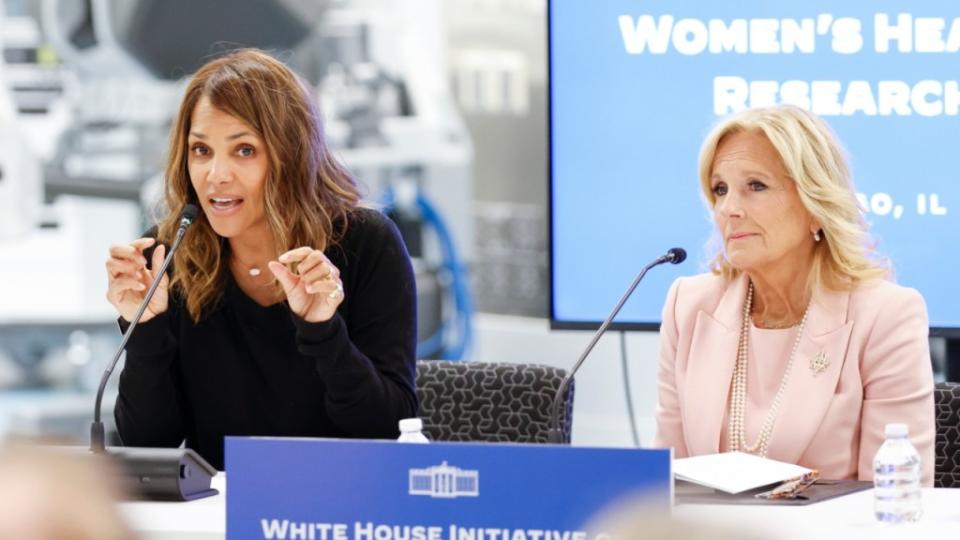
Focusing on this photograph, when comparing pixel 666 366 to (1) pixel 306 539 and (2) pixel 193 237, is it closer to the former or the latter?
(2) pixel 193 237

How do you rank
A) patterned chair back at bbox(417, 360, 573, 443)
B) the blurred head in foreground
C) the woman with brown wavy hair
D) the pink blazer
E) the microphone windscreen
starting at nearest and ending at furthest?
the blurred head in foreground < the microphone windscreen < the pink blazer < the woman with brown wavy hair < patterned chair back at bbox(417, 360, 573, 443)

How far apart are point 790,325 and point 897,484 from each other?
2.06 ft

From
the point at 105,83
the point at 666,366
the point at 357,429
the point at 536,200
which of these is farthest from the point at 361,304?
the point at 105,83

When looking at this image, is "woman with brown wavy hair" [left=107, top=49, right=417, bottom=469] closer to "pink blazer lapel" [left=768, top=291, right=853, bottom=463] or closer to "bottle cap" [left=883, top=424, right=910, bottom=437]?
"pink blazer lapel" [left=768, top=291, right=853, bottom=463]

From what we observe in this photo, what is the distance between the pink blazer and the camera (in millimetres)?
2582

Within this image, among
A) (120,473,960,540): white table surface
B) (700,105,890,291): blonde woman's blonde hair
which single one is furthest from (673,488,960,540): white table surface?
(700,105,890,291): blonde woman's blonde hair

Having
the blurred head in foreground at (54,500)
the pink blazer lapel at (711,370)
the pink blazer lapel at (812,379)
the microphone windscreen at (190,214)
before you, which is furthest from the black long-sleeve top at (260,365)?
the blurred head in foreground at (54,500)

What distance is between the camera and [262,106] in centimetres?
271

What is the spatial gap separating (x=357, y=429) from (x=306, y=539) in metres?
0.89

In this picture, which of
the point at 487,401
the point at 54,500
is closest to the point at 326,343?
the point at 487,401

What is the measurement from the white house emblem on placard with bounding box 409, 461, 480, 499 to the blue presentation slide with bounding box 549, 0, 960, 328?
6.49ft

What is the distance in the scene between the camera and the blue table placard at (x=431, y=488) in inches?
65.8

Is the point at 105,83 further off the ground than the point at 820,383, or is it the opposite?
the point at 105,83

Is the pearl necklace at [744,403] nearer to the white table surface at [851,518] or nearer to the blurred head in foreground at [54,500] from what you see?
the white table surface at [851,518]
